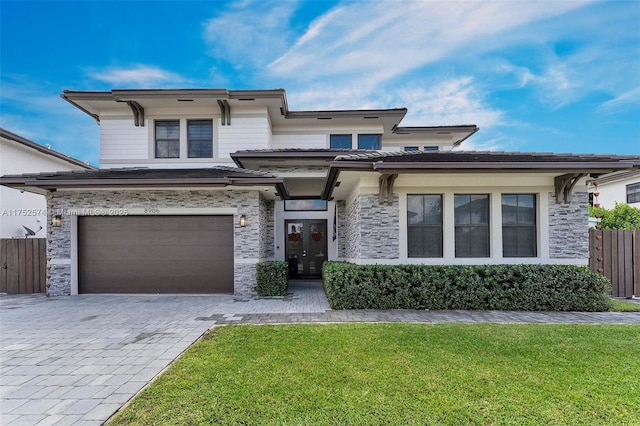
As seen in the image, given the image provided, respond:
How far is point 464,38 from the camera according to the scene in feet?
39.7

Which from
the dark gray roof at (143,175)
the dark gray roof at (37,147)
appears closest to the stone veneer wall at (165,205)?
the dark gray roof at (143,175)

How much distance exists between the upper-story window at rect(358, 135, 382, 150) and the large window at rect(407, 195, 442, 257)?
6.65 meters

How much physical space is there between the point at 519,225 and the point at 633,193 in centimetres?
1771

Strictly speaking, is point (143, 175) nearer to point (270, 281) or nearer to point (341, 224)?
point (270, 281)

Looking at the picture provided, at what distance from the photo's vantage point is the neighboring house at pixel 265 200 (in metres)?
7.82

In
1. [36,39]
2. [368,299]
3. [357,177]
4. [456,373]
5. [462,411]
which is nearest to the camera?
[462,411]

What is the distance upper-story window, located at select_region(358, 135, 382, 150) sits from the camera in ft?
46.2

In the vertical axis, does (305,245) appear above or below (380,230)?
below

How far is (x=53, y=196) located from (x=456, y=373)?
38.7 feet

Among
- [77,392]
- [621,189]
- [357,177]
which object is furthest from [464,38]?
[621,189]

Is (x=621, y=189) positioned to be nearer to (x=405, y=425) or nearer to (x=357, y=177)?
(x=357, y=177)

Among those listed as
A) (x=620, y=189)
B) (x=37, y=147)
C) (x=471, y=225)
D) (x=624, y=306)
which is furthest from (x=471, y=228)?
(x=620, y=189)

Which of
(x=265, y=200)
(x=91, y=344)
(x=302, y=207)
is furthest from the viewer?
(x=302, y=207)

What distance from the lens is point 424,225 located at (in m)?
8.00
